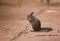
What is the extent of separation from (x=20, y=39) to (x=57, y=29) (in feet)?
3.25

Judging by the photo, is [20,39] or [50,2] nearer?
[20,39]

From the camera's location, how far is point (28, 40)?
3998mm

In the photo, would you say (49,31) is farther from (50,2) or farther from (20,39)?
(50,2)

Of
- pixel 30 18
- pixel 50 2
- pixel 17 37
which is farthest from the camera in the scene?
pixel 50 2

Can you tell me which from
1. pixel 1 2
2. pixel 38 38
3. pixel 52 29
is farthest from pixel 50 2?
pixel 38 38

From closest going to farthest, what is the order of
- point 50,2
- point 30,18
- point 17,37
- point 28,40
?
1. point 28,40
2. point 17,37
3. point 30,18
4. point 50,2

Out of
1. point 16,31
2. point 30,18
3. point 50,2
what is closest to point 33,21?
point 30,18

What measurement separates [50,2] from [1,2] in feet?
6.93

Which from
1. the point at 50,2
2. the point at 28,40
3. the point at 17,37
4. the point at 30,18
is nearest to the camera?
the point at 28,40

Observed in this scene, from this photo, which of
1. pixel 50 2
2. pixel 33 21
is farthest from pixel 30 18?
pixel 50 2

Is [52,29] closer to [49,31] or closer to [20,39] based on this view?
[49,31]

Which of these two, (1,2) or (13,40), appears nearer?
(13,40)

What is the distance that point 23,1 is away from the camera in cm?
1098

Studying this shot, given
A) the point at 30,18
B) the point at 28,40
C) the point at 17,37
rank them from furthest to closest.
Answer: the point at 30,18, the point at 17,37, the point at 28,40
